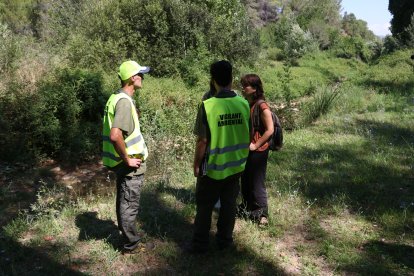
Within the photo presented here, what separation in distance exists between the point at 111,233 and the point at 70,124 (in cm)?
688

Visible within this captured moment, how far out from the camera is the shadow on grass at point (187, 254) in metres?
3.97

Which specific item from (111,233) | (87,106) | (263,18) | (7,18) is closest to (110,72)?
(87,106)

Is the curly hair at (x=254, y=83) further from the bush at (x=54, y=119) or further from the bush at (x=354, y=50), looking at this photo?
the bush at (x=354, y=50)

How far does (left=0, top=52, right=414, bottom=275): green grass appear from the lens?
406 cm

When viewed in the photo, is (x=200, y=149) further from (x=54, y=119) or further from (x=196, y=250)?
(x=54, y=119)

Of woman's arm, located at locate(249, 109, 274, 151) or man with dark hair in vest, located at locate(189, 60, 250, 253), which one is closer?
man with dark hair in vest, located at locate(189, 60, 250, 253)

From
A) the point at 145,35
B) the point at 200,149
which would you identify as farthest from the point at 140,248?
the point at 145,35

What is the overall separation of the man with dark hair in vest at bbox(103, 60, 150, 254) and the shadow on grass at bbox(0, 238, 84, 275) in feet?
2.65

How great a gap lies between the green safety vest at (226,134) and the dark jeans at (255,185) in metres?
0.72

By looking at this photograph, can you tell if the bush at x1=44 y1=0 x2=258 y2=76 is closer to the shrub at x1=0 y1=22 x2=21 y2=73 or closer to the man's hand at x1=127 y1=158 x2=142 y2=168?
the shrub at x1=0 y1=22 x2=21 y2=73

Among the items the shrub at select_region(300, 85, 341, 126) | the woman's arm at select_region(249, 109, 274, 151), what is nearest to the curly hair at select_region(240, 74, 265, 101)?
the woman's arm at select_region(249, 109, 274, 151)

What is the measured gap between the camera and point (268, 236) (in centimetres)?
464

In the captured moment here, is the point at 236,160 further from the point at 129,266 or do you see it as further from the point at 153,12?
the point at 153,12

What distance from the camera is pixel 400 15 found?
1266 inches
